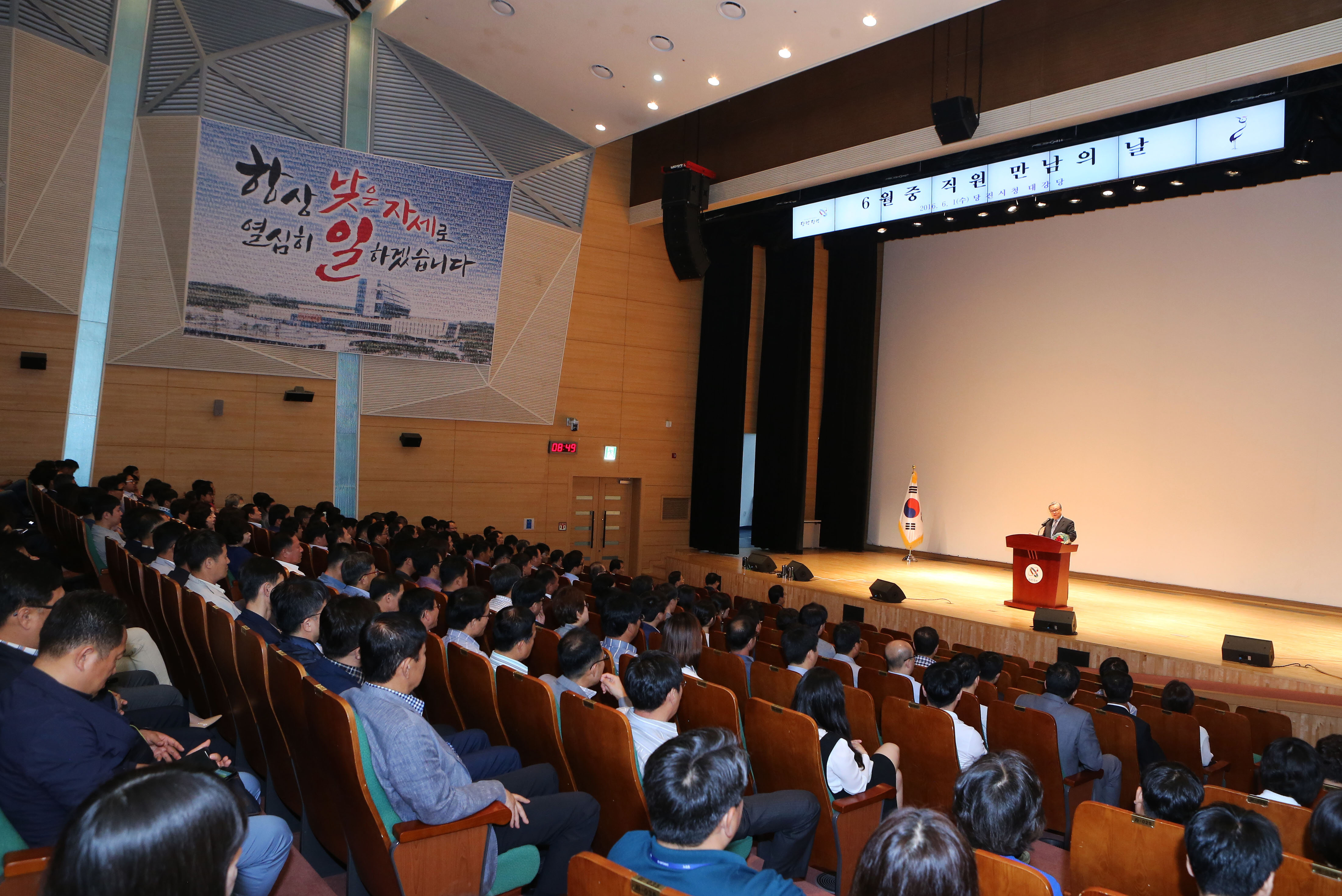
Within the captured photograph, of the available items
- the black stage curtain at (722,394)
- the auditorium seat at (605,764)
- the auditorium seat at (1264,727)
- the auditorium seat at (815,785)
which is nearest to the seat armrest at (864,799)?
the auditorium seat at (815,785)

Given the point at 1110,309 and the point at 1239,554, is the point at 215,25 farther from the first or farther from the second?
the point at 1239,554

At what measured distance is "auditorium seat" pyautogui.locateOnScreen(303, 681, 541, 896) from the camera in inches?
86.4

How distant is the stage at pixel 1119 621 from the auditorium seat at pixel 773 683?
4351mm

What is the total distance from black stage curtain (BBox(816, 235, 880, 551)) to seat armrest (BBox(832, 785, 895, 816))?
420 inches

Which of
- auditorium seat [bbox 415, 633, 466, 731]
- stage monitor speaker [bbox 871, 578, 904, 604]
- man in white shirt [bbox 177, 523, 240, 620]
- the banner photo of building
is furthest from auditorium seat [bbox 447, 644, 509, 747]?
the banner photo of building

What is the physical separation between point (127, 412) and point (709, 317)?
7477mm

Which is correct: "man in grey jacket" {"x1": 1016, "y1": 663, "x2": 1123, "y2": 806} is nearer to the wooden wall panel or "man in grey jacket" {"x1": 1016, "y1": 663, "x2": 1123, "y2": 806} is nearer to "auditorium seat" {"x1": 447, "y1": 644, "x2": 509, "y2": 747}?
"auditorium seat" {"x1": 447, "y1": 644, "x2": 509, "y2": 747}

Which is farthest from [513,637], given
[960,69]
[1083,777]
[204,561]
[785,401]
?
[785,401]

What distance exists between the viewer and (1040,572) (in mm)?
8859

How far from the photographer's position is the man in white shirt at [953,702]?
3369 mm

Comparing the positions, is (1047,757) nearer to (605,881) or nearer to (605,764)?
(605,764)

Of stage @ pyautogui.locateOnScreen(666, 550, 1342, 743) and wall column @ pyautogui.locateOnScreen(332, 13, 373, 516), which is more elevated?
wall column @ pyautogui.locateOnScreen(332, 13, 373, 516)

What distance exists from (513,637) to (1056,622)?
5902 millimetres

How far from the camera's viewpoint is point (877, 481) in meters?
13.8
